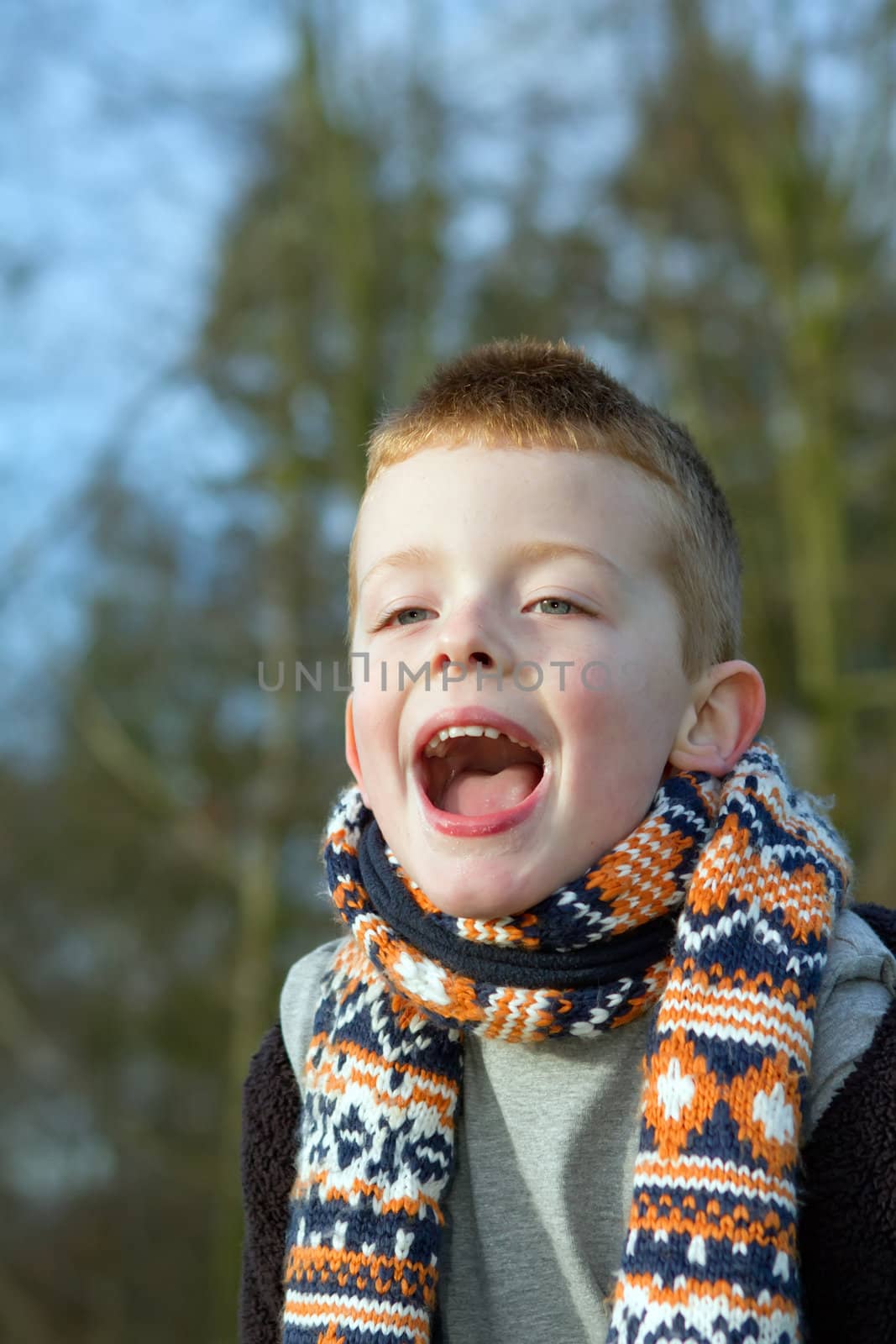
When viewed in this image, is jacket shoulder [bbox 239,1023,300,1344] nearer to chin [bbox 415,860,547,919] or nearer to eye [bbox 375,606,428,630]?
chin [bbox 415,860,547,919]

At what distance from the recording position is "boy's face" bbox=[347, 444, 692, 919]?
151 centimetres

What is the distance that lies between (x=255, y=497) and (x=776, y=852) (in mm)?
6899

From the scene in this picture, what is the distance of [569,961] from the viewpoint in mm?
1494

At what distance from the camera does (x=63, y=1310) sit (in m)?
8.77

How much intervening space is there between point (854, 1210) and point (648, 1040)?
0.28 m

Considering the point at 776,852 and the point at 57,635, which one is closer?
the point at 776,852

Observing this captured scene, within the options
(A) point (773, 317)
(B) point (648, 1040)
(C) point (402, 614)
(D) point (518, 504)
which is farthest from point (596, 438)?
(A) point (773, 317)

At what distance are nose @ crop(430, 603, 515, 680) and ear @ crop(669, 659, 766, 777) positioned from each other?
0.93 feet

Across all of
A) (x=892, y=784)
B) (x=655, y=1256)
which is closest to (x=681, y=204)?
(x=892, y=784)

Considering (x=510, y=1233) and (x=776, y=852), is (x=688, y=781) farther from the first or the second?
(x=510, y=1233)

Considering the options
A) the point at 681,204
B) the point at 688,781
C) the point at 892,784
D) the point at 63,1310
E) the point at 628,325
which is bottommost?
the point at 63,1310

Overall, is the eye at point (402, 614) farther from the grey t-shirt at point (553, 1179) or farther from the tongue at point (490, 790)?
the grey t-shirt at point (553, 1179)

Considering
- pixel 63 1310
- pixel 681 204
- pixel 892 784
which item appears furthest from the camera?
pixel 63 1310

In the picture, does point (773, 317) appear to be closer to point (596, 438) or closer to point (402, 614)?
point (596, 438)
